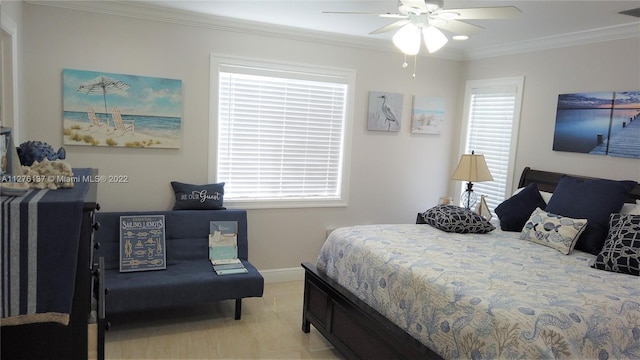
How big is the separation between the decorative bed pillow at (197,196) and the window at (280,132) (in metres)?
0.17

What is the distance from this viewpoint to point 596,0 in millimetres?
2953

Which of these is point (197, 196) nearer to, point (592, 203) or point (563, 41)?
point (592, 203)

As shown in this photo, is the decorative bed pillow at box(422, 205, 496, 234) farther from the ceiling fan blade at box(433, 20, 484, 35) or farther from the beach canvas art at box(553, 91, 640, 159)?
the ceiling fan blade at box(433, 20, 484, 35)

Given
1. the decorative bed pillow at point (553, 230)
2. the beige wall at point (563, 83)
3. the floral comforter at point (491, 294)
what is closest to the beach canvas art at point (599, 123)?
the beige wall at point (563, 83)

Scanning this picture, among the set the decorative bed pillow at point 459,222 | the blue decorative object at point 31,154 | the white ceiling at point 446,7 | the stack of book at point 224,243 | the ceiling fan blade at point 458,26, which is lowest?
the stack of book at point 224,243

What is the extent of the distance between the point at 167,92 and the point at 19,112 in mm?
1097

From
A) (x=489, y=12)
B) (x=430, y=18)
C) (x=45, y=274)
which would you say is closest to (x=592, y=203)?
(x=489, y=12)

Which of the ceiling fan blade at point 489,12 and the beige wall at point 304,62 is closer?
the ceiling fan blade at point 489,12

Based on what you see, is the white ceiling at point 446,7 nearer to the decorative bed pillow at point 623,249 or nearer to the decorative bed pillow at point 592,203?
the decorative bed pillow at point 592,203

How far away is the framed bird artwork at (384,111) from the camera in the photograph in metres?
4.73

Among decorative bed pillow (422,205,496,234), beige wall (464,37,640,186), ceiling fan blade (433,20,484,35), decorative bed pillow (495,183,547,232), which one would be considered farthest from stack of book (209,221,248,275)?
beige wall (464,37,640,186)

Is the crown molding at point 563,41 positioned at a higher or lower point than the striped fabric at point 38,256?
higher

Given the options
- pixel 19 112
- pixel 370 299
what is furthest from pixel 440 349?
pixel 19 112

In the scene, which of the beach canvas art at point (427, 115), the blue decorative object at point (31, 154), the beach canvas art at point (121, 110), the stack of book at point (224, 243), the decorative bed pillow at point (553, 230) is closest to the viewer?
the blue decorative object at point (31, 154)
